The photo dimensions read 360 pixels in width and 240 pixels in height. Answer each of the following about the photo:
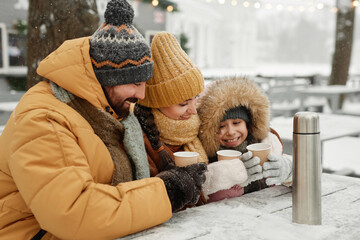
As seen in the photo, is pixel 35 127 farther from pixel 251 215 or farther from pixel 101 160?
pixel 251 215

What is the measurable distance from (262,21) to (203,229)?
→ 22.0 metres

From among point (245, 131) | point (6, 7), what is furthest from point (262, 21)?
point (245, 131)

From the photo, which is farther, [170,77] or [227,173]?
[170,77]

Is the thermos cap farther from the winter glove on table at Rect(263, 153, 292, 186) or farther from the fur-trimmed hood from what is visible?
the fur-trimmed hood

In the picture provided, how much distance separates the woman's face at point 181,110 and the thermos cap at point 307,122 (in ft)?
2.96

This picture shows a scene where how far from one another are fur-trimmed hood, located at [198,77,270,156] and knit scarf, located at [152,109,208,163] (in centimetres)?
6

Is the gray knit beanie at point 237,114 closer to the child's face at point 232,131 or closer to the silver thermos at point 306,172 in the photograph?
the child's face at point 232,131

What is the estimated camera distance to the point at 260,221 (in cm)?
146

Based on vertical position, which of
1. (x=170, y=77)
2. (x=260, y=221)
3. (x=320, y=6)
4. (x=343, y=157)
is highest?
(x=320, y=6)

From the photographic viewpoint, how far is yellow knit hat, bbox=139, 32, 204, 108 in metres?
2.09

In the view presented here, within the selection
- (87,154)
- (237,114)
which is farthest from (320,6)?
(87,154)

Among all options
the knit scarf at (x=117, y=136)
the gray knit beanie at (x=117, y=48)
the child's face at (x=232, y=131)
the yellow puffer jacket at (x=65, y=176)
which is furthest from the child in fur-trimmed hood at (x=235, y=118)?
the yellow puffer jacket at (x=65, y=176)

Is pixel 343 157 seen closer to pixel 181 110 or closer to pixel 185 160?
pixel 181 110

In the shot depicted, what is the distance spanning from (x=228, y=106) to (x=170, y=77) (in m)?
0.41
